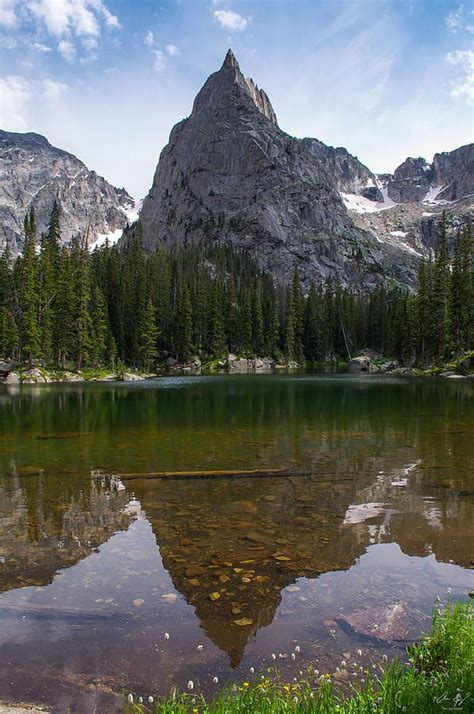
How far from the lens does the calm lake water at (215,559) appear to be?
5.63m

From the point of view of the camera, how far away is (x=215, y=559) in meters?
8.52

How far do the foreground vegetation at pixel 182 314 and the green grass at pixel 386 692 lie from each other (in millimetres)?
66884

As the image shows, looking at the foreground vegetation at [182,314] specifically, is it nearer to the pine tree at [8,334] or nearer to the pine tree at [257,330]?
the pine tree at [8,334]

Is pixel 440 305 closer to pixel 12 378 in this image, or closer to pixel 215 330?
pixel 215 330

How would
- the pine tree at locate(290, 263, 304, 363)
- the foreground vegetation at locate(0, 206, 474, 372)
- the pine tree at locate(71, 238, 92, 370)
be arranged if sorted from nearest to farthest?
the foreground vegetation at locate(0, 206, 474, 372) → the pine tree at locate(71, 238, 92, 370) → the pine tree at locate(290, 263, 304, 363)

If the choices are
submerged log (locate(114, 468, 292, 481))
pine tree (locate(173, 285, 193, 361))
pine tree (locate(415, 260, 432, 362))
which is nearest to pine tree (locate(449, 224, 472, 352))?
pine tree (locate(415, 260, 432, 362))

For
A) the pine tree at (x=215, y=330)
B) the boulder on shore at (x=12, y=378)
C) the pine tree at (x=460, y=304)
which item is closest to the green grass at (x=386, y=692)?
the boulder on shore at (x=12, y=378)

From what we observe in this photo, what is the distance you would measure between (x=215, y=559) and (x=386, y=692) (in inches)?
182

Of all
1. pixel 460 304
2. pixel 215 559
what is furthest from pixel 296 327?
pixel 215 559

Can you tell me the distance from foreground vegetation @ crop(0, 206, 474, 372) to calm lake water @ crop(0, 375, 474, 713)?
57412 millimetres

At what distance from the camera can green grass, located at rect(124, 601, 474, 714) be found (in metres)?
4.07

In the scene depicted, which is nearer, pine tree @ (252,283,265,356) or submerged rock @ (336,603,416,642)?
submerged rock @ (336,603,416,642)

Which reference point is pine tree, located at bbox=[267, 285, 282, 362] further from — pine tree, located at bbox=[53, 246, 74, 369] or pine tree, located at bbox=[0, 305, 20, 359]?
pine tree, located at bbox=[0, 305, 20, 359]

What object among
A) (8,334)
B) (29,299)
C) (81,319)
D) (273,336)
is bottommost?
(8,334)
